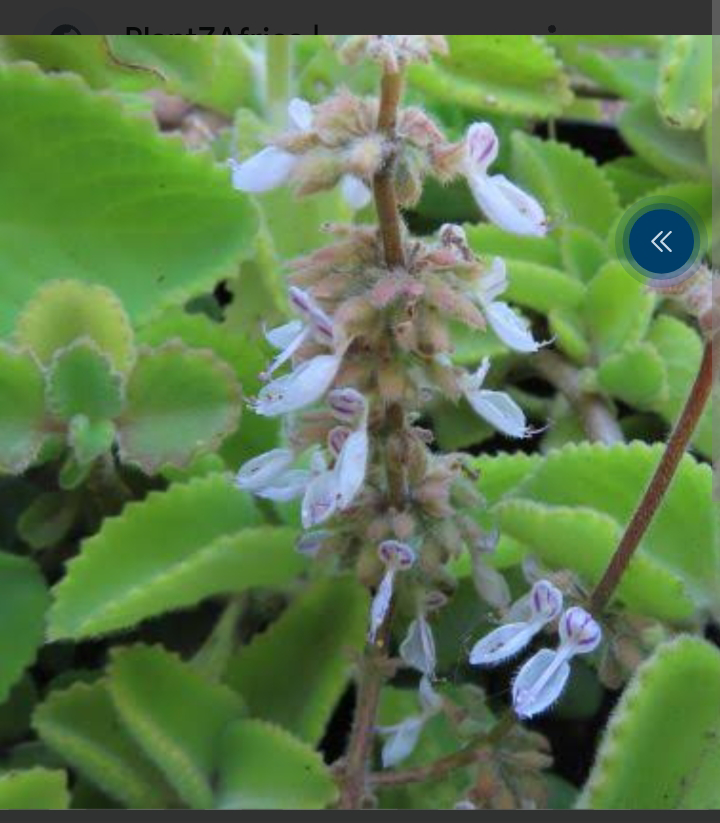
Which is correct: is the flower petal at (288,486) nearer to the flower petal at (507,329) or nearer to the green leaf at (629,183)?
the flower petal at (507,329)

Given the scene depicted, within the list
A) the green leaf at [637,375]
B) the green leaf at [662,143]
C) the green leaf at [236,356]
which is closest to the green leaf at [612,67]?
the green leaf at [662,143]

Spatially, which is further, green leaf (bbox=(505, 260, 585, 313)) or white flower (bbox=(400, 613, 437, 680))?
Answer: green leaf (bbox=(505, 260, 585, 313))

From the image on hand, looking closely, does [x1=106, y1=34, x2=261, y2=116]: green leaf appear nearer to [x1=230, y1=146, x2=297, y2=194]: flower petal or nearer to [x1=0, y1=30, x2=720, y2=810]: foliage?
[x1=0, y1=30, x2=720, y2=810]: foliage

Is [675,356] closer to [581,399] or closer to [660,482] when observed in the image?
[581,399]

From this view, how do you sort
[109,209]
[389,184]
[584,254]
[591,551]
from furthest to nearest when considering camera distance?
[584,254] → [109,209] → [591,551] → [389,184]

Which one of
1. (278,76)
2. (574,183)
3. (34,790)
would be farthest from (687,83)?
(34,790)
